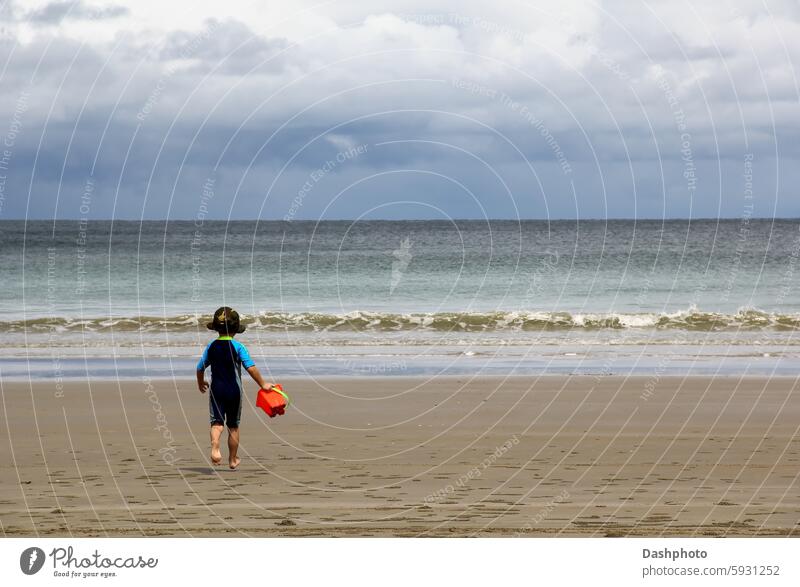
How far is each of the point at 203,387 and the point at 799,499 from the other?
6127 millimetres

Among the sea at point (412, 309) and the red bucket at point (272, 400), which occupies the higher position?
the sea at point (412, 309)

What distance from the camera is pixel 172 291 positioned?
4572 cm

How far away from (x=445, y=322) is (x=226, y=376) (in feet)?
68.0

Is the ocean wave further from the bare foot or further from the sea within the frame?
the bare foot

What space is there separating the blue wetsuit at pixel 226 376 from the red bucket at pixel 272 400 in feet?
0.85

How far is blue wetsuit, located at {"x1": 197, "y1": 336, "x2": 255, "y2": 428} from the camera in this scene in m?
11.9

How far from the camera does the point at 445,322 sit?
32.4 meters

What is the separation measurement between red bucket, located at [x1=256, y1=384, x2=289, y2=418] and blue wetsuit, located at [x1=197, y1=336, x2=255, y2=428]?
0.85 feet

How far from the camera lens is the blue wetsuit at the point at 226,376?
39.1 feet

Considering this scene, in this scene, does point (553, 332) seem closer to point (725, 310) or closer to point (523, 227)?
point (725, 310)

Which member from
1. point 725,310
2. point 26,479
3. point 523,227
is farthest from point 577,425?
point 523,227

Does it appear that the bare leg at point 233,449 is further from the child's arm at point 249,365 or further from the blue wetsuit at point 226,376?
the child's arm at point 249,365

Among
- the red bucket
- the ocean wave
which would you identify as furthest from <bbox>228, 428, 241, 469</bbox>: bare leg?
the ocean wave

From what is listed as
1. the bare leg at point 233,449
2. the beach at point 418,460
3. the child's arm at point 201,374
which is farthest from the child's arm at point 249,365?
the beach at point 418,460
